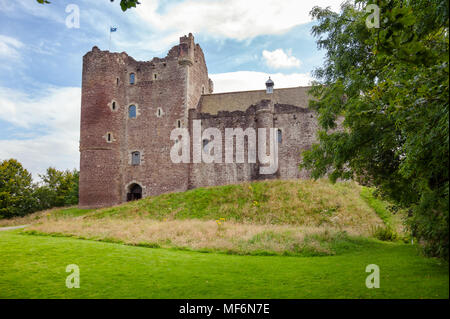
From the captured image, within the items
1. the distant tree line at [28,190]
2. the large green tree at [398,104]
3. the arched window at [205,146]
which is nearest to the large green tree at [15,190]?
the distant tree line at [28,190]

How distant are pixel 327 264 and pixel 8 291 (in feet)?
23.1

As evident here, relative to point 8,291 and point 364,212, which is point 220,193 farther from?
point 8,291

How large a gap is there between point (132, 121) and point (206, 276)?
1043 inches

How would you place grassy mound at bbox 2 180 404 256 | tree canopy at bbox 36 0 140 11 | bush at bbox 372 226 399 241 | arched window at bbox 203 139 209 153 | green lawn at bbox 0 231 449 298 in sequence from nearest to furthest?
green lawn at bbox 0 231 449 298, tree canopy at bbox 36 0 140 11, grassy mound at bbox 2 180 404 256, bush at bbox 372 226 399 241, arched window at bbox 203 139 209 153

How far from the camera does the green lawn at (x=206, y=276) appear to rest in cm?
555

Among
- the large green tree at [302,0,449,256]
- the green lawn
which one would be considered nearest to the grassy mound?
the green lawn

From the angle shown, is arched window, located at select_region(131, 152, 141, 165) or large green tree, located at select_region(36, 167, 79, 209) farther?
large green tree, located at select_region(36, 167, 79, 209)

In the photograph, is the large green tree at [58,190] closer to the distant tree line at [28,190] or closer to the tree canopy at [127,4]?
the distant tree line at [28,190]

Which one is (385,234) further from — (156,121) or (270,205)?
(156,121)

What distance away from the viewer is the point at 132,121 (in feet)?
102

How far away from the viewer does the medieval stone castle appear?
90.8 ft

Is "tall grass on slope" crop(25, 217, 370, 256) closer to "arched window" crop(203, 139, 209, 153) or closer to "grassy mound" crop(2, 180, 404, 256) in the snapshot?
"grassy mound" crop(2, 180, 404, 256)

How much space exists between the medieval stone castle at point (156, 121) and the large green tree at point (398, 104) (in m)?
13.9

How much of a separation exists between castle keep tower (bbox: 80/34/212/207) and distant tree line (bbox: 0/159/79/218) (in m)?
14.2
